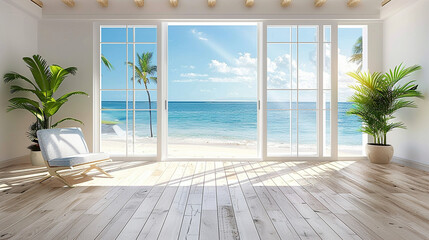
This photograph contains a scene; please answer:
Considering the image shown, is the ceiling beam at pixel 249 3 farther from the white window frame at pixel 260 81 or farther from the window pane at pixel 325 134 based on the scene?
the window pane at pixel 325 134

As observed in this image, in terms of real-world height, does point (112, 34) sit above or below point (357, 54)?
above

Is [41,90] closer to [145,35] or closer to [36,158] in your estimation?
[36,158]

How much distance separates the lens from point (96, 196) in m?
2.80

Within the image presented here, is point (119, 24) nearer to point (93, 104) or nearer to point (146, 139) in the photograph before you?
point (93, 104)

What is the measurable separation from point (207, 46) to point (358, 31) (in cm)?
753

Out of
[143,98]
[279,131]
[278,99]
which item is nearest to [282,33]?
[279,131]

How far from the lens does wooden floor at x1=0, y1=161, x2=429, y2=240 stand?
1.95 metres

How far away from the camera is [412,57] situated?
435 cm

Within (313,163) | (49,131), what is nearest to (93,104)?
(49,131)

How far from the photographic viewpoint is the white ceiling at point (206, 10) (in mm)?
4746

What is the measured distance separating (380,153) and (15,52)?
20.4 feet

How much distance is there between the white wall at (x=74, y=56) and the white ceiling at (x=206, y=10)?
0.19 m

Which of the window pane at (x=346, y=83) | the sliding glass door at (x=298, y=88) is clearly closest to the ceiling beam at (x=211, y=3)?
the sliding glass door at (x=298, y=88)

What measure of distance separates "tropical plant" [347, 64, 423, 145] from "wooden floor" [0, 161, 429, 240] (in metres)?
0.80
